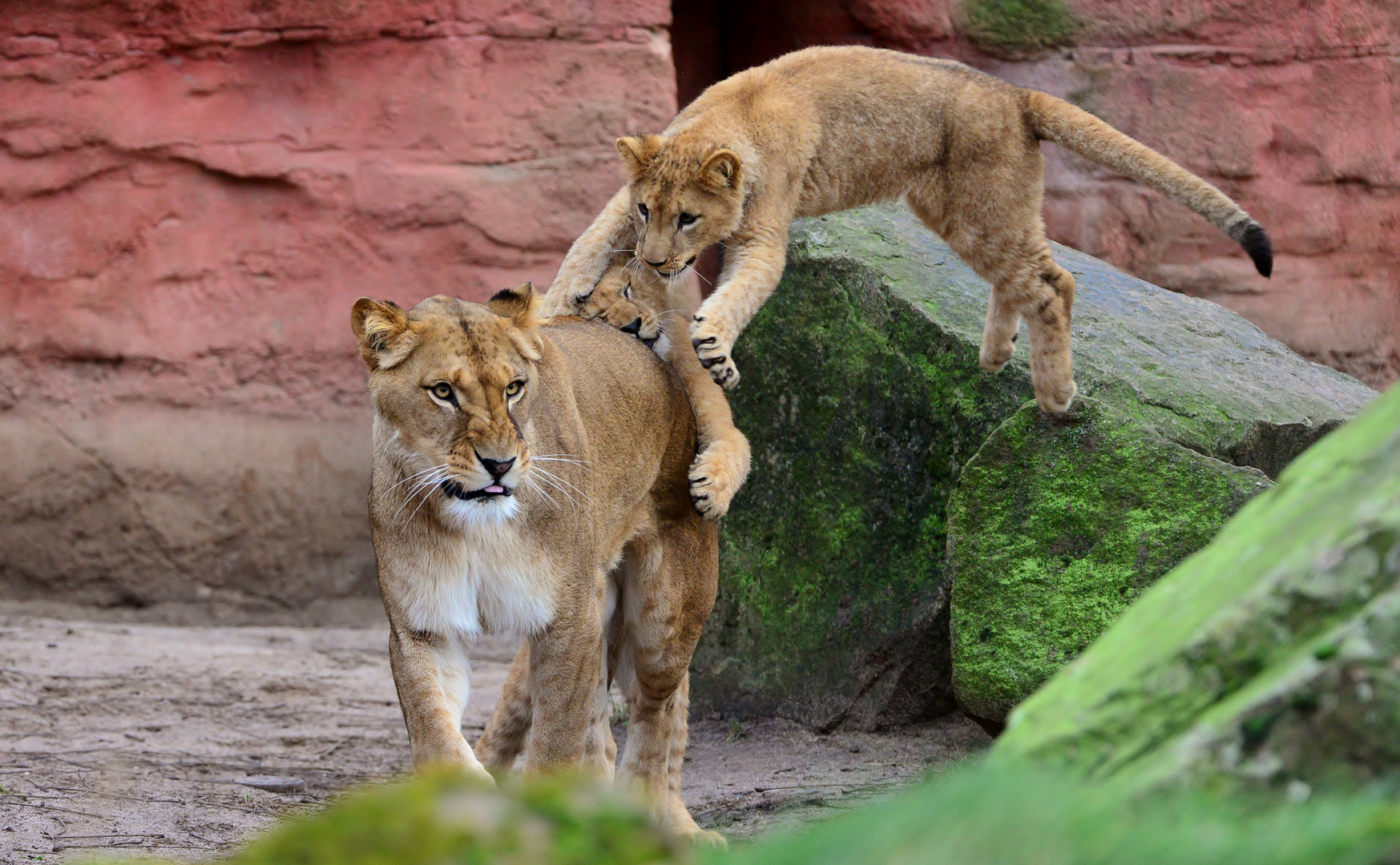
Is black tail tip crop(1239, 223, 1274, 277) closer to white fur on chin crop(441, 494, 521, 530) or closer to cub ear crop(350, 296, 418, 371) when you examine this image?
white fur on chin crop(441, 494, 521, 530)

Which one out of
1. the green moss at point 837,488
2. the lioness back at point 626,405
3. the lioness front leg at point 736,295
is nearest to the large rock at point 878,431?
the green moss at point 837,488

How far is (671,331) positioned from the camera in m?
5.16

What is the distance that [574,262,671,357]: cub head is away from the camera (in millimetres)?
5035

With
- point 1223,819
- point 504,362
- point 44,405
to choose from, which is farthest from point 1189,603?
point 44,405

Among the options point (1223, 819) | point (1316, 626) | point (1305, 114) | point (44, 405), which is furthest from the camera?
point (1305, 114)

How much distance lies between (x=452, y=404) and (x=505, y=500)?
293 mm

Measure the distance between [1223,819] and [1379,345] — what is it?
9.22 meters

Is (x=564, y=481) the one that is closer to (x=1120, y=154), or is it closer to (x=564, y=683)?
(x=564, y=683)

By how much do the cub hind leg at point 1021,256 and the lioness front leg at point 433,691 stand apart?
2.26m

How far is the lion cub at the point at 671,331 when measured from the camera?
4945 mm

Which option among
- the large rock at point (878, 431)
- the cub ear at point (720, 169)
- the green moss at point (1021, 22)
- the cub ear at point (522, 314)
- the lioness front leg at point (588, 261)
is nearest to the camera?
the cub ear at point (522, 314)

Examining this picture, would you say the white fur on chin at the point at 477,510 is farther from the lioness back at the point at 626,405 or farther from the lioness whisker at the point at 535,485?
the lioness back at the point at 626,405

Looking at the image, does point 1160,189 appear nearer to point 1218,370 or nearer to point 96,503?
point 1218,370

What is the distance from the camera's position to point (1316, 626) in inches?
64.7
